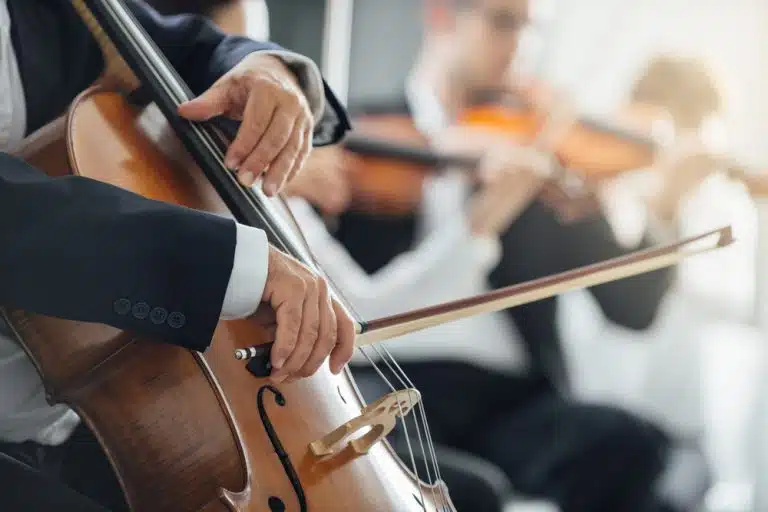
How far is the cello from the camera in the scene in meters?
0.63

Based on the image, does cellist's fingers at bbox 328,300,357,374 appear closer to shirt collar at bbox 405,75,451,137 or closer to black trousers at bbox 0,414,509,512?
black trousers at bbox 0,414,509,512

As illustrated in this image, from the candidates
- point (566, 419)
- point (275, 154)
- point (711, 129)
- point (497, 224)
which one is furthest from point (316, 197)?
point (275, 154)

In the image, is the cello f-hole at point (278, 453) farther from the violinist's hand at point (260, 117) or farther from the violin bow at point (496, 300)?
the violinist's hand at point (260, 117)

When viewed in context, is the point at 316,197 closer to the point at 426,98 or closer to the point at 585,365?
the point at 426,98

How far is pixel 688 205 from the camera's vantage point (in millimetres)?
1702

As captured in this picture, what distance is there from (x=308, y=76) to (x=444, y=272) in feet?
2.90

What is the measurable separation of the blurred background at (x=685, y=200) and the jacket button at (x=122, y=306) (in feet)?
3.86

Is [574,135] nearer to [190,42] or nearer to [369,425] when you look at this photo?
[190,42]

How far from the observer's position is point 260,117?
727 millimetres

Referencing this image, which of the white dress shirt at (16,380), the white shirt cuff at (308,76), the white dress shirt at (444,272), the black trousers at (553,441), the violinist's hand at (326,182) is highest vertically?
the white shirt cuff at (308,76)

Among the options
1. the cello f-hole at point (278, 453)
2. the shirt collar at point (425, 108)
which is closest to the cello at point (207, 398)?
the cello f-hole at point (278, 453)

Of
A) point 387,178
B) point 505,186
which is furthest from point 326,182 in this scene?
point 505,186

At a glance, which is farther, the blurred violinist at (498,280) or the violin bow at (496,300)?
the blurred violinist at (498,280)

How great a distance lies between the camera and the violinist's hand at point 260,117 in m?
0.73
